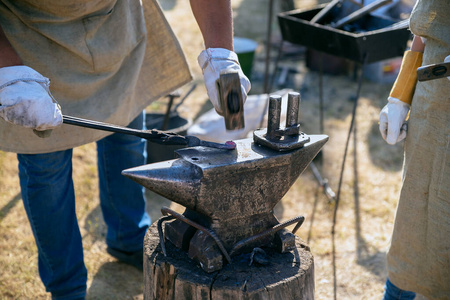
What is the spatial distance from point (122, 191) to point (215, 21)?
1.14 meters

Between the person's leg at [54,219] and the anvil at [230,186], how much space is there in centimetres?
69

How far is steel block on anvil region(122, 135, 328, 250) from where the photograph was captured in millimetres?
1591

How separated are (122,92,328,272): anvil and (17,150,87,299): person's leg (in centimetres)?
69

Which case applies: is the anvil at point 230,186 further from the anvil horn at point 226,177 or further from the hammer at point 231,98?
the hammer at point 231,98

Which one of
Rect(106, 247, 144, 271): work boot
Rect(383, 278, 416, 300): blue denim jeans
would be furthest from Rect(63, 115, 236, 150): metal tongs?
Rect(106, 247, 144, 271): work boot

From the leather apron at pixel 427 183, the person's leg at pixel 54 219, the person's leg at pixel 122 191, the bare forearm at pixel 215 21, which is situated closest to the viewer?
the leather apron at pixel 427 183

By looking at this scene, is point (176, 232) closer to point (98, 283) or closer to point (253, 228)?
point (253, 228)

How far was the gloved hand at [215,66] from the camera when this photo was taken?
1880 mm

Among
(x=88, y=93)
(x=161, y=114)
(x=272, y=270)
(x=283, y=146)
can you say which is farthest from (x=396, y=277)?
(x=161, y=114)

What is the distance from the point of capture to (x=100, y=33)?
2.15 metres

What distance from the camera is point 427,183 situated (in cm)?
200

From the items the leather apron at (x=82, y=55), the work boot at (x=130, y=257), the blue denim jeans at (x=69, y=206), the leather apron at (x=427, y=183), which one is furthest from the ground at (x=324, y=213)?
the leather apron at (x=82, y=55)

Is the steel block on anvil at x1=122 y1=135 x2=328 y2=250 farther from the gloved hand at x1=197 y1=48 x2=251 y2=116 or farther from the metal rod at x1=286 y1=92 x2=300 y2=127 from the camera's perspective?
the gloved hand at x1=197 y1=48 x2=251 y2=116

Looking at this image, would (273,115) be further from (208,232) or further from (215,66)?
(208,232)
